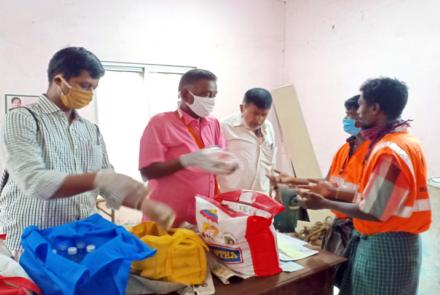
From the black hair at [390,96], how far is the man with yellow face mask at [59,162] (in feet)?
3.61

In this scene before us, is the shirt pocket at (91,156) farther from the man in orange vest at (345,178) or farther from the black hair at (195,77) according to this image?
the man in orange vest at (345,178)

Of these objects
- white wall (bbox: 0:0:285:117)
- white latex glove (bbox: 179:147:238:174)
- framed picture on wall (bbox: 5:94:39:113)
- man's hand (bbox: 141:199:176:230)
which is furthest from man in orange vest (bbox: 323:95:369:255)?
framed picture on wall (bbox: 5:94:39:113)

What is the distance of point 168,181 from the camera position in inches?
66.4

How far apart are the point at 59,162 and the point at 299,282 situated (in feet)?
3.32

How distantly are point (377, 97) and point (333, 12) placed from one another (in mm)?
2311

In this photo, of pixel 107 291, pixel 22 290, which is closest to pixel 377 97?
pixel 107 291

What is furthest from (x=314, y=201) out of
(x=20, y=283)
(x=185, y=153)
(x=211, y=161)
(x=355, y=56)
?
(x=355, y=56)

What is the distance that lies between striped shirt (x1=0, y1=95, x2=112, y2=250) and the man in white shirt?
1087 mm

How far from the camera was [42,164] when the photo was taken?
111 centimetres

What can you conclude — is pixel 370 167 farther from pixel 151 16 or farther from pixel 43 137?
pixel 151 16

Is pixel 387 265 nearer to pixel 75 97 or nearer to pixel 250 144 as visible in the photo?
pixel 250 144

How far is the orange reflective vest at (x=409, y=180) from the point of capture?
1.32 meters

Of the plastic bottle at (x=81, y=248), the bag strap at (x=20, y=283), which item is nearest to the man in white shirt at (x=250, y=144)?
the plastic bottle at (x=81, y=248)

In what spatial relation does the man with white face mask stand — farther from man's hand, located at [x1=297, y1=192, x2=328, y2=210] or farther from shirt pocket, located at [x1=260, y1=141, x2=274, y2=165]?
shirt pocket, located at [x1=260, y1=141, x2=274, y2=165]
